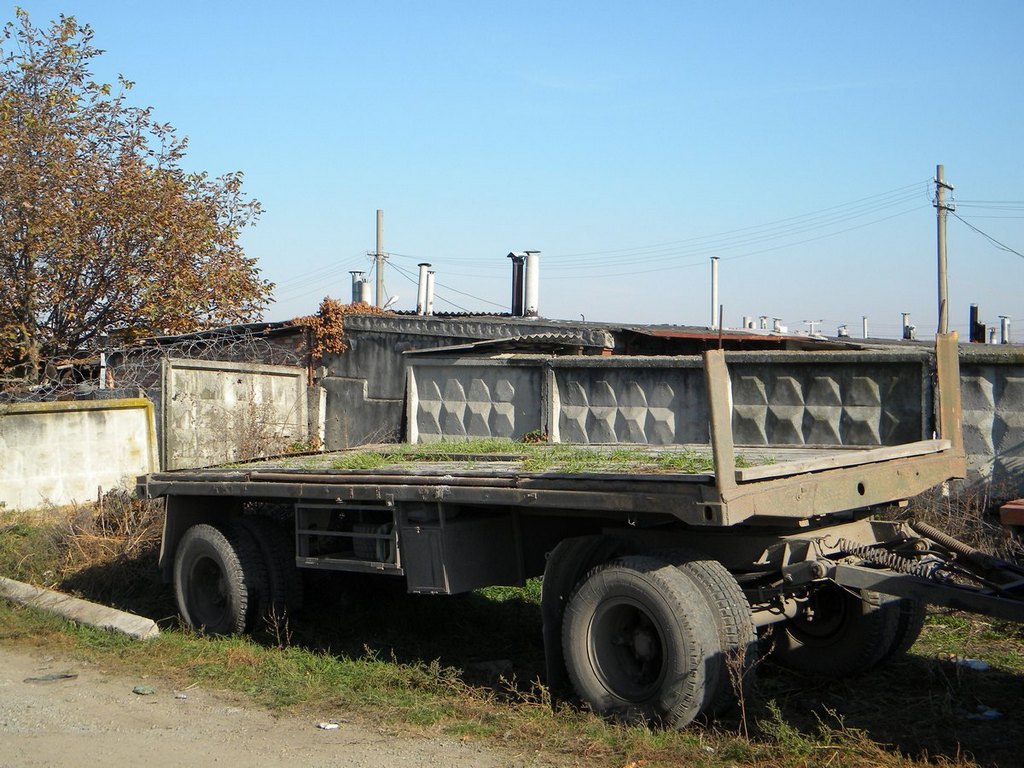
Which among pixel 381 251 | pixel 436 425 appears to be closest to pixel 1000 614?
pixel 436 425

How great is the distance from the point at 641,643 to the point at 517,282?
14422mm

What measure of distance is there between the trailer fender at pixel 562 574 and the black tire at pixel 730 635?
0.68 meters

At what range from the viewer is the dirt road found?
5.27m

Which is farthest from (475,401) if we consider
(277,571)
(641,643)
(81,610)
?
(641,643)

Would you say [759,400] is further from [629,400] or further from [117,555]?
[117,555]

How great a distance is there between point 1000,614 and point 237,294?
53.1 feet

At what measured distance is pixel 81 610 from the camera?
884 cm

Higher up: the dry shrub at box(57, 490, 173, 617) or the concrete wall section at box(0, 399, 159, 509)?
the concrete wall section at box(0, 399, 159, 509)

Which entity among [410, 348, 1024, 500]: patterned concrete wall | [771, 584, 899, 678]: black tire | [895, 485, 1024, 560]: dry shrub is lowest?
[771, 584, 899, 678]: black tire

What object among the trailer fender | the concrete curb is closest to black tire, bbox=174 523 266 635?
the concrete curb

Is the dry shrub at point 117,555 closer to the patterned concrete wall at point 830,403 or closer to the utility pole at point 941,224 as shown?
the patterned concrete wall at point 830,403

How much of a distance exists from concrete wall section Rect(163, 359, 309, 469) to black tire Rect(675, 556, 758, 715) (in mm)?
8810

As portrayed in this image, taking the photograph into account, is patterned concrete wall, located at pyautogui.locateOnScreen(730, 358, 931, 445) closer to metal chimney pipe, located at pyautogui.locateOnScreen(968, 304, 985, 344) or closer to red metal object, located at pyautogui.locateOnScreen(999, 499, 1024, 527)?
red metal object, located at pyautogui.locateOnScreen(999, 499, 1024, 527)

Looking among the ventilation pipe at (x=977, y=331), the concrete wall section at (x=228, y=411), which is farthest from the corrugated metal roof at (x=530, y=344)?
the ventilation pipe at (x=977, y=331)
